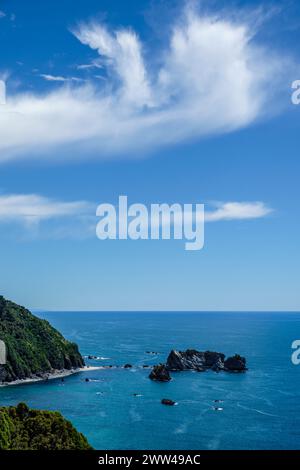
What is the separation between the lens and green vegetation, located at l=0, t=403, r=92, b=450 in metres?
48.0

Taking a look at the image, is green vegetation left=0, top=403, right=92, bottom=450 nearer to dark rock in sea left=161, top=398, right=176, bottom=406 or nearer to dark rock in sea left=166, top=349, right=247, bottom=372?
dark rock in sea left=161, top=398, right=176, bottom=406

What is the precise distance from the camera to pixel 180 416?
87500mm

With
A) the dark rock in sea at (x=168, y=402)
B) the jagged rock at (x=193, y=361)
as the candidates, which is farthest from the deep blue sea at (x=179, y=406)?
the jagged rock at (x=193, y=361)

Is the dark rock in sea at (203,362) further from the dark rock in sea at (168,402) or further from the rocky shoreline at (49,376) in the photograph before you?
the dark rock in sea at (168,402)

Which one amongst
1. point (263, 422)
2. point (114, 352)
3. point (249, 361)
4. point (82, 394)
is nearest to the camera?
point (263, 422)

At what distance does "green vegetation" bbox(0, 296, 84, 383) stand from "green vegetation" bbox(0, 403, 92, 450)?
70.3 m

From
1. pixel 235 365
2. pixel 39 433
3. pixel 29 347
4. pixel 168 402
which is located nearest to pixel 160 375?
pixel 168 402

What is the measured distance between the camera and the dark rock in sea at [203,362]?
136 metres

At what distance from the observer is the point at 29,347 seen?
432 feet

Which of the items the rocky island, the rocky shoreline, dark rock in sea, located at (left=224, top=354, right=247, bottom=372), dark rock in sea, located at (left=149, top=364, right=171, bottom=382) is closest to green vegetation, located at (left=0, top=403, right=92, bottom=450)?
the rocky shoreline

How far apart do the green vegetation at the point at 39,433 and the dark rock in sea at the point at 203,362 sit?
88.9 m

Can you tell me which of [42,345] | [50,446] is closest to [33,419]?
[50,446]
